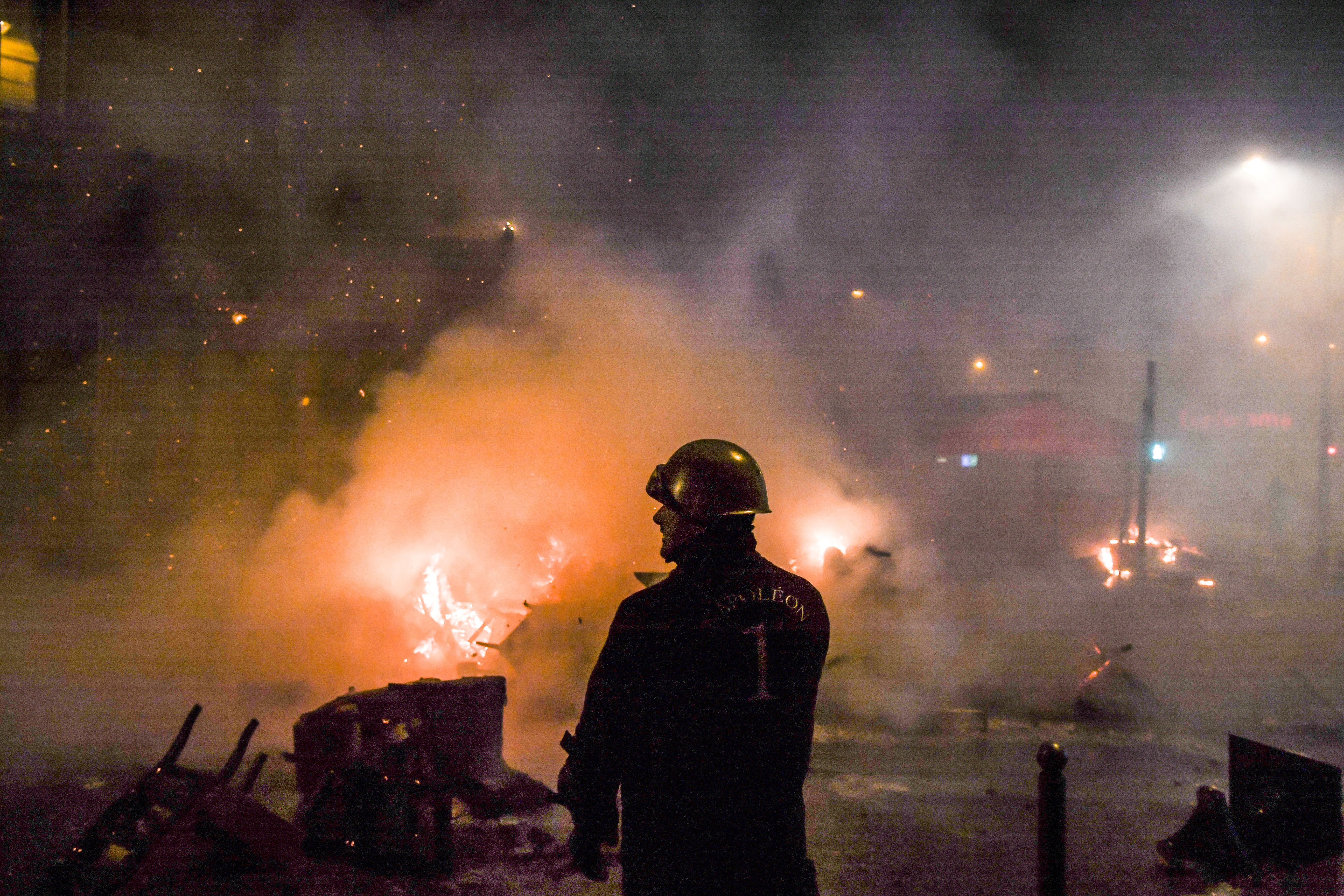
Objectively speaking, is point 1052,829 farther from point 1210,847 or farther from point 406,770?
point 406,770

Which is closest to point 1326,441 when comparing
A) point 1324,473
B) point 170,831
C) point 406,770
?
point 1324,473

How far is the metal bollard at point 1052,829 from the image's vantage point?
2414 mm

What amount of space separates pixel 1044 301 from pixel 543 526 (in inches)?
493

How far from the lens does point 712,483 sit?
179 centimetres

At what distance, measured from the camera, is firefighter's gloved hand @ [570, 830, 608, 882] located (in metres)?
1.58

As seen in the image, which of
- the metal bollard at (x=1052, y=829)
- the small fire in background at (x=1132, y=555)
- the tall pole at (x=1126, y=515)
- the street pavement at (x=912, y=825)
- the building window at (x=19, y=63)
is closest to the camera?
the metal bollard at (x=1052, y=829)

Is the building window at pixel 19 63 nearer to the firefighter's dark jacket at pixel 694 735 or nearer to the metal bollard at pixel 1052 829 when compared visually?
the firefighter's dark jacket at pixel 694 735

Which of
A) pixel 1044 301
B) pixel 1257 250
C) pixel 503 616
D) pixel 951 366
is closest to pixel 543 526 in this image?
pixel 503 616

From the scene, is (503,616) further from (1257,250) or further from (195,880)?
(1257,250)

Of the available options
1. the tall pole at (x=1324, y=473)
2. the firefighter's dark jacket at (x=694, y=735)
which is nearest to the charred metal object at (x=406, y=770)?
the firefighter's dark jacket at (x=694, y=735)

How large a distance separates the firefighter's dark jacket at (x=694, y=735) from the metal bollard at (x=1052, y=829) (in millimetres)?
1256

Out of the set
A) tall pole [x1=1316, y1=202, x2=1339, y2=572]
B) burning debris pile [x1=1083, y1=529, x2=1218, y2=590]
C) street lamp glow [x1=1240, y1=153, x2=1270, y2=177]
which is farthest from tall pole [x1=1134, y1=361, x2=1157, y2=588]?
tall pole [x1=1316, y1=202, x2=1339, y2=572]

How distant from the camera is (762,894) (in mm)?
1596

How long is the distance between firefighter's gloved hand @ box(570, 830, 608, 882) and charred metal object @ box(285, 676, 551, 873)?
1847mm
